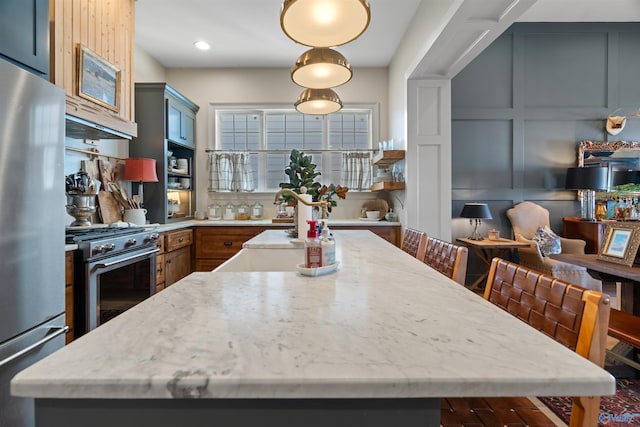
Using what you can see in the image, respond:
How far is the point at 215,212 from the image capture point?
462 centimetres

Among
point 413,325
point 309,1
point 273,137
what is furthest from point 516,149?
point 413,325

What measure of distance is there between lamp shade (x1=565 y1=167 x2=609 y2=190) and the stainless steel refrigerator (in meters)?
5.07

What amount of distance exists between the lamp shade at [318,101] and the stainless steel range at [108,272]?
1646 mm

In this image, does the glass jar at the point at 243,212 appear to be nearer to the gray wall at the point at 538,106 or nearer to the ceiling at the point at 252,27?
the ceiling at the point at 252,27

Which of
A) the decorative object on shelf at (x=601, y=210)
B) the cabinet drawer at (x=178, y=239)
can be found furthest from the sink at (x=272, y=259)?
the decorative object on shelf at (x=601, y=210)

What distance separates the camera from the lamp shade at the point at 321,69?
1.82 m

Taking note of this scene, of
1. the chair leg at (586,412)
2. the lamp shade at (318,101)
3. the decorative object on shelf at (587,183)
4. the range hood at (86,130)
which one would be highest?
the lamp shade at (318,101)

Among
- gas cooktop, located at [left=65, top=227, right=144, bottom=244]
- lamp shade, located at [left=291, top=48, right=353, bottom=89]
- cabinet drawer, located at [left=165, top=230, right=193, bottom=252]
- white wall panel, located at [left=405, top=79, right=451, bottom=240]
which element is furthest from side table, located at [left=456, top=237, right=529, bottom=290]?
gas cooktop, located at [left=65, top=227, right=144, bottom=244]

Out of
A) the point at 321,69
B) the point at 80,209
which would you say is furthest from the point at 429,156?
the point at 80,209

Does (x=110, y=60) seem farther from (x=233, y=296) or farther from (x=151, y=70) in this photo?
(x=233, y=296)

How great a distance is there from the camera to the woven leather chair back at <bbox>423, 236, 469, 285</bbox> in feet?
4.73

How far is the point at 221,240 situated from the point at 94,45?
232 centimetres

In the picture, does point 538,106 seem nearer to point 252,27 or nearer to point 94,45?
point 252,27

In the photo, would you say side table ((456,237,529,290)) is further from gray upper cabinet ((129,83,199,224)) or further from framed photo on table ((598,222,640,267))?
gray upper cabinet ((129,83,199,224))
